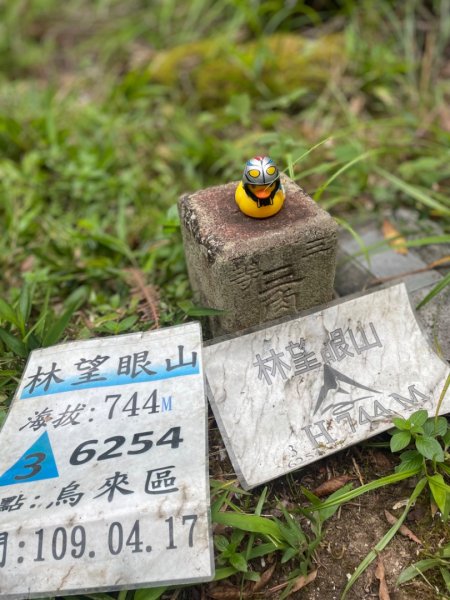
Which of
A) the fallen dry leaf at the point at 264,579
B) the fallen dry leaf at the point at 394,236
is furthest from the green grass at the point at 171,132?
the fallen dry leaf at the point at 264,579

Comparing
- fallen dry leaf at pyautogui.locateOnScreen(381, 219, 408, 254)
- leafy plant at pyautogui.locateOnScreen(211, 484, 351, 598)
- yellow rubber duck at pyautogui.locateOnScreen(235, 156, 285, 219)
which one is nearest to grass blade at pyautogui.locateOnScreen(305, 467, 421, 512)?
leafy plant at pyautogui.locateOnScreen(211, 484, 351, 598)

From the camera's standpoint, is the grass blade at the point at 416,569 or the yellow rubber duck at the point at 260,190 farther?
the yellow rubber duck at the point at 260,190

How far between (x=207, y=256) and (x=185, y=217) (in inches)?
11.2

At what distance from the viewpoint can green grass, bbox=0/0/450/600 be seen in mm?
2779

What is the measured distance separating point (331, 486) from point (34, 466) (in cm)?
107

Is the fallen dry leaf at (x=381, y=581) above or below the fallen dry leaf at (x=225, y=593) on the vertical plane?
below

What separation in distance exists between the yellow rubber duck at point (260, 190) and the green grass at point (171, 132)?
1.46 ft

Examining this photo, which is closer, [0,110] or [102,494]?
[102,494]

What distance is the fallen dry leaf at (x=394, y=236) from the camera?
2750 mm

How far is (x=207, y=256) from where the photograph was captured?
79.9 inches

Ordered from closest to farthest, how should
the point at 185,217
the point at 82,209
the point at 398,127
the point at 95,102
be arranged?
the point at 185,217 < the point at 82,209 < the point at 398,127 < the point at 95,102

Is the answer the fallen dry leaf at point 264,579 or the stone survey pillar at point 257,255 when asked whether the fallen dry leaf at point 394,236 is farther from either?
the fallen dry leaf at point 264,579

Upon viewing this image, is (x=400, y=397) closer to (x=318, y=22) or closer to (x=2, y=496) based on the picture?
(x=2, y=496)

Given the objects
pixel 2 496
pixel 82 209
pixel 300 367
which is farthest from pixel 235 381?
pixel 82 209
